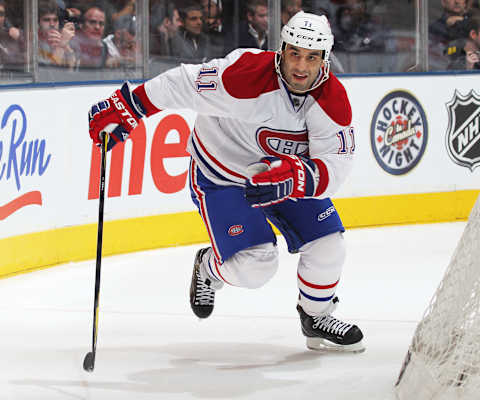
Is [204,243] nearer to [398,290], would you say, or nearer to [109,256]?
[109,256]

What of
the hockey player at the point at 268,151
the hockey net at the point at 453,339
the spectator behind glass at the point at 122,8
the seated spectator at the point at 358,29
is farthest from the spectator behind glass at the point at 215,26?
the hockey net at the point at 453,339

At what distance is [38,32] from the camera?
15.9 feet

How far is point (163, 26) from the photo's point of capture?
18.3 ft

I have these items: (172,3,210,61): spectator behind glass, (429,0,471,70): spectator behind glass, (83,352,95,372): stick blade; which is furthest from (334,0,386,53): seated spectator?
(83,352,95,372): stick blade

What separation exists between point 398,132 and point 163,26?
1655 millimetres

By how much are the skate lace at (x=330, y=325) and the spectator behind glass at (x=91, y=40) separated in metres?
2.50

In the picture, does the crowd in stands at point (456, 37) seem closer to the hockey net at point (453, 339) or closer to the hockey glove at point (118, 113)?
the hockey glove at point (118, 113)

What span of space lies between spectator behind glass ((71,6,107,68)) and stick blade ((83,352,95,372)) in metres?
2.55

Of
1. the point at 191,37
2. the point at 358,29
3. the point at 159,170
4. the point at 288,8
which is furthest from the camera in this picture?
the point at 358,29

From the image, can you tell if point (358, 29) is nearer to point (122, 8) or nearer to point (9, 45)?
point (122, 8)

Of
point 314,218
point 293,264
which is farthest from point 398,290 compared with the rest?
point 314,218

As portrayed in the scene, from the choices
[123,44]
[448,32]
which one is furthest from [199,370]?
[448,32]

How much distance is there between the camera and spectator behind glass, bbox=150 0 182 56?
18.1 ft

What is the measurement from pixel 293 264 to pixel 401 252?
27.2 inches
